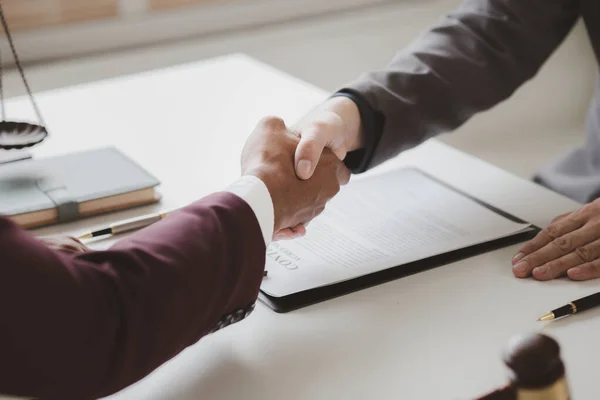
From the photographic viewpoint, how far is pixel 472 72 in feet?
4.45

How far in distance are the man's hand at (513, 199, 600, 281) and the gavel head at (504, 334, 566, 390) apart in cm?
48

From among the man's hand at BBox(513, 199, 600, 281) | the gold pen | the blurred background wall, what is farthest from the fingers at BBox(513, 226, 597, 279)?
the blurred background wall

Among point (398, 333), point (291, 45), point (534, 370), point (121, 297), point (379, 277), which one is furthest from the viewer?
point (291, 45)

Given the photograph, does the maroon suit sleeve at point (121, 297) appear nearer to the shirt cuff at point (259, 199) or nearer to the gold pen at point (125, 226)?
the shirt cuff at point (259, 199)

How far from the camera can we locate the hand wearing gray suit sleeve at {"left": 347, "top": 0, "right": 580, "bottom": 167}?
4.13 ft

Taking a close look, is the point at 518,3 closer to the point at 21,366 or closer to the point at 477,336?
the point at 477,336

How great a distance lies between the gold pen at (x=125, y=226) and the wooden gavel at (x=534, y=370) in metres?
0.68

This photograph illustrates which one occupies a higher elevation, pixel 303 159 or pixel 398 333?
pixel 303 159

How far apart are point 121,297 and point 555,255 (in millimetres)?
552

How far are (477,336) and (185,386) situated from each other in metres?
0.31

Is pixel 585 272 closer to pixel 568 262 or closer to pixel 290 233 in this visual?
pixel 568 262

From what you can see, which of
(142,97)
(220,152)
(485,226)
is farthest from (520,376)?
(142,97)

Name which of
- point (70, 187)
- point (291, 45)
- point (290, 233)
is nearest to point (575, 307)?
point (290, 233)

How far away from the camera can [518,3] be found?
1430mm
